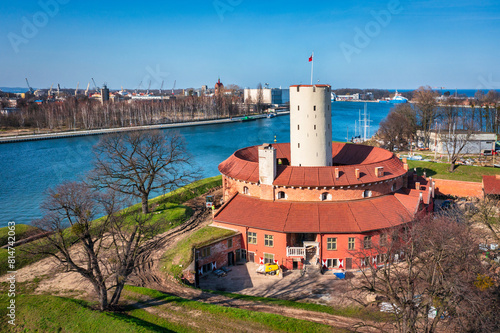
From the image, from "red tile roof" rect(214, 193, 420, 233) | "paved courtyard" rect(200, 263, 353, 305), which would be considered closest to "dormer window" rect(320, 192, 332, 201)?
"red tile roof" rect(214, 193, 420, 233)

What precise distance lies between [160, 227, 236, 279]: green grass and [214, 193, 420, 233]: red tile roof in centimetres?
142

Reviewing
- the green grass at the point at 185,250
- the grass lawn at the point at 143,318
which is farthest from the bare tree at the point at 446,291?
the green grass at the point at 185,250

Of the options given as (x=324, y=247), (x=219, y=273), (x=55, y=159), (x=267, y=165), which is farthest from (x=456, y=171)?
(x=55, y=159)

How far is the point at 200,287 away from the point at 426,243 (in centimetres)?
1568

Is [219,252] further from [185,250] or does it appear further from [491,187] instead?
[491,187]

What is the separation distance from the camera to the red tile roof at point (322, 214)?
2933 centimetres

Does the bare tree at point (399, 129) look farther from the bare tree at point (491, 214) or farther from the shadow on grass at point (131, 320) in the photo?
the shadow on grass at point (131, 320)

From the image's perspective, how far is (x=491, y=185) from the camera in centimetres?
4319

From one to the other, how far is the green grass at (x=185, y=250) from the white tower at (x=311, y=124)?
10735 millimetres

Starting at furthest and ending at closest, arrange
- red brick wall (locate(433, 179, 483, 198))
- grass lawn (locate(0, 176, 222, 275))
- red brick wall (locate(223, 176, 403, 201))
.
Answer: red brick wall (locate(433, 179, 483, 198)) < red brick wall (locate(223, 176, 403, 201)) < grass lawn (locate(0, 176, 222, 275))

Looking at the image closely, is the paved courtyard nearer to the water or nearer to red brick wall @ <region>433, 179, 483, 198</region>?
red brick wall @ <region>433, 179, 483, 198</region>

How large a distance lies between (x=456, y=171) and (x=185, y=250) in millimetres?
44162

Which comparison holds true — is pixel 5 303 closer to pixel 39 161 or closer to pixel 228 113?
pixel 39 161

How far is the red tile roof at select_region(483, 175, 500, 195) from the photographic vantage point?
1661 inches
